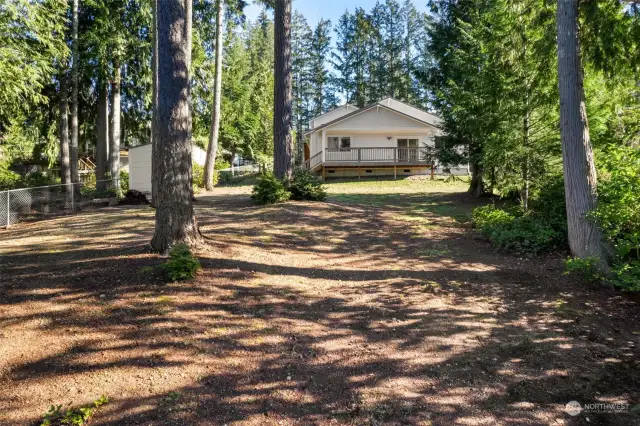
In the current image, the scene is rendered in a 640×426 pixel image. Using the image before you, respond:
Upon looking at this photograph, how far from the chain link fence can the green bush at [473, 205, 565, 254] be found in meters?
13.0

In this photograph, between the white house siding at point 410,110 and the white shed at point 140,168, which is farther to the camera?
the white house siding at point 410,110

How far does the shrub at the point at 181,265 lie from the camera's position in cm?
528

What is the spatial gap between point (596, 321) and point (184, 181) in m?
5.96

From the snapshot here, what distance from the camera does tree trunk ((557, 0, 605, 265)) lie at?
6.59 m

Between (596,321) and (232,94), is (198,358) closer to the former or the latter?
(596,321)

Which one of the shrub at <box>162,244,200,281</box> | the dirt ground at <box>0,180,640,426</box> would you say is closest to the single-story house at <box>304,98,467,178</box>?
the dirt ground at <box>0,180,640,426</box>

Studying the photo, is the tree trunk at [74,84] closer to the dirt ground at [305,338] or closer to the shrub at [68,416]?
the dirt ground at [305,338]

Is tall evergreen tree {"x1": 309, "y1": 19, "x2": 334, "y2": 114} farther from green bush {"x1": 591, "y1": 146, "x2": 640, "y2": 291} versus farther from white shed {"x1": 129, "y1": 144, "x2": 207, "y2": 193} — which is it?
green bush {"x1": 591, "y1": 146, "x2": 640, "y2": 291}

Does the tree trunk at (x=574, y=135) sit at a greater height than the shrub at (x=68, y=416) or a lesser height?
greater

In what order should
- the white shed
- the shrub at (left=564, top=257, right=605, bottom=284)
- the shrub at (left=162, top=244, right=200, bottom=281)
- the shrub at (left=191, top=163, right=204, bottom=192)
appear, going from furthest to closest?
the white shed, the shrub at (left=191, top=163, right=204, bottom=192), the shrub at (left=564, top=257, right=605, bottom=284), the shrub at (left=162, top=244, right=200, bottom=281)

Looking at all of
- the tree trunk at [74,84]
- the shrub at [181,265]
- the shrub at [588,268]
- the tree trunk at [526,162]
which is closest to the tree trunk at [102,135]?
the tree trunk at [74,84]

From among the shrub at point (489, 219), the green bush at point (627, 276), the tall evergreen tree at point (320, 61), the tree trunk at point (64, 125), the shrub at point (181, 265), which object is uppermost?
the tall evergreen tree at point (320, 61)

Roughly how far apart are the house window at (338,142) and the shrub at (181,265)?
22.7m

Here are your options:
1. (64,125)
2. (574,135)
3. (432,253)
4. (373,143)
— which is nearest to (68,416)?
(432,253)
